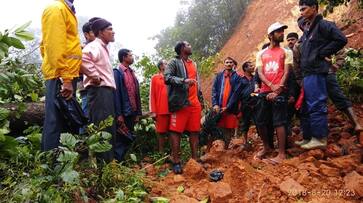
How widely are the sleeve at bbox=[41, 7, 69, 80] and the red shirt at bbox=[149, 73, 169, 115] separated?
2502mm

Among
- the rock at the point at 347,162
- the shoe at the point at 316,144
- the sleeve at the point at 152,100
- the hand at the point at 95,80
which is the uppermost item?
the hand at the point at 95,80

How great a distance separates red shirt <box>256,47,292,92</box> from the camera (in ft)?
15.0

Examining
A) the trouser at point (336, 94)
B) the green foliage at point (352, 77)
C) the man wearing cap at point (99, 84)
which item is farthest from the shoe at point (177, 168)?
the green foliage at point (352, 77)

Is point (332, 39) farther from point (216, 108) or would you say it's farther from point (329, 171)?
point (216, 108)

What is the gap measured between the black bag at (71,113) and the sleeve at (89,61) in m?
0.42

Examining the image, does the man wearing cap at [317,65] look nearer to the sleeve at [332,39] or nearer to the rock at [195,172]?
the sleeve at [332,39]

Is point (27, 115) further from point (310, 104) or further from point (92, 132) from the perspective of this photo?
point (310, 104)

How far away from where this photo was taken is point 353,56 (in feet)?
21.8

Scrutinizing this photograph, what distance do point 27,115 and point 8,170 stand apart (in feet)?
7.32

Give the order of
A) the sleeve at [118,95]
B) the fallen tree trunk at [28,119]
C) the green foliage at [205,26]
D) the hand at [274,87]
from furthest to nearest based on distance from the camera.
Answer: the green foliage at [205,26]
the fallen tree trunk at [28,119]
the sleeve at [118,95]
the hand at [274,87]

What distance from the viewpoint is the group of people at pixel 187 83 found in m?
3.33

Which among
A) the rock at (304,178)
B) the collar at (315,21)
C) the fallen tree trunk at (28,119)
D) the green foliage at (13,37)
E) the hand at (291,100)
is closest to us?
the green foliage at (13,37)

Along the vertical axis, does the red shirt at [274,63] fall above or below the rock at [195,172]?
above

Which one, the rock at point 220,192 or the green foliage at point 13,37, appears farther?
the rock at point 220,192
